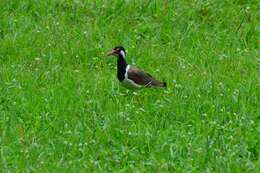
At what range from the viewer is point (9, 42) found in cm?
1147

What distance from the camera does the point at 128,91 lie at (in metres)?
10.2

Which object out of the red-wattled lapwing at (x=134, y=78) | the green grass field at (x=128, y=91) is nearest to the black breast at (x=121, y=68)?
the red-wattled lapwing at (x=134, y=78)

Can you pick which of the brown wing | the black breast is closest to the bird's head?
the black breast

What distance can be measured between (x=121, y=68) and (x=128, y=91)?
29 centimetres

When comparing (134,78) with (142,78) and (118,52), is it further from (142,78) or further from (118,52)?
(118,52)

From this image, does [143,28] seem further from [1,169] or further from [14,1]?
[1,169]

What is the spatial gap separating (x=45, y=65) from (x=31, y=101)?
1.48 m

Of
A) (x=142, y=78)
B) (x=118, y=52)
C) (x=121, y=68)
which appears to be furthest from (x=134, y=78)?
(x=118, y=52)

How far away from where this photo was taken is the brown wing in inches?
396

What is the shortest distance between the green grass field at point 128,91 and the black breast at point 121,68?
0.46ft

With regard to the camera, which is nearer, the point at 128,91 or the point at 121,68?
the point at 128,91

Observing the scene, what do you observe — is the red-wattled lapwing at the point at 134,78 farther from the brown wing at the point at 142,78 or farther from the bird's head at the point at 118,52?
the bird's head at the point at 118,52

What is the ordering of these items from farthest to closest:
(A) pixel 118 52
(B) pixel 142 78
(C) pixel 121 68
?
(A) pixel 118 52
(C) pixel 121 68
(B) pixel 142 78

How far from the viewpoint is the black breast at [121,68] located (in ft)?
33.6
